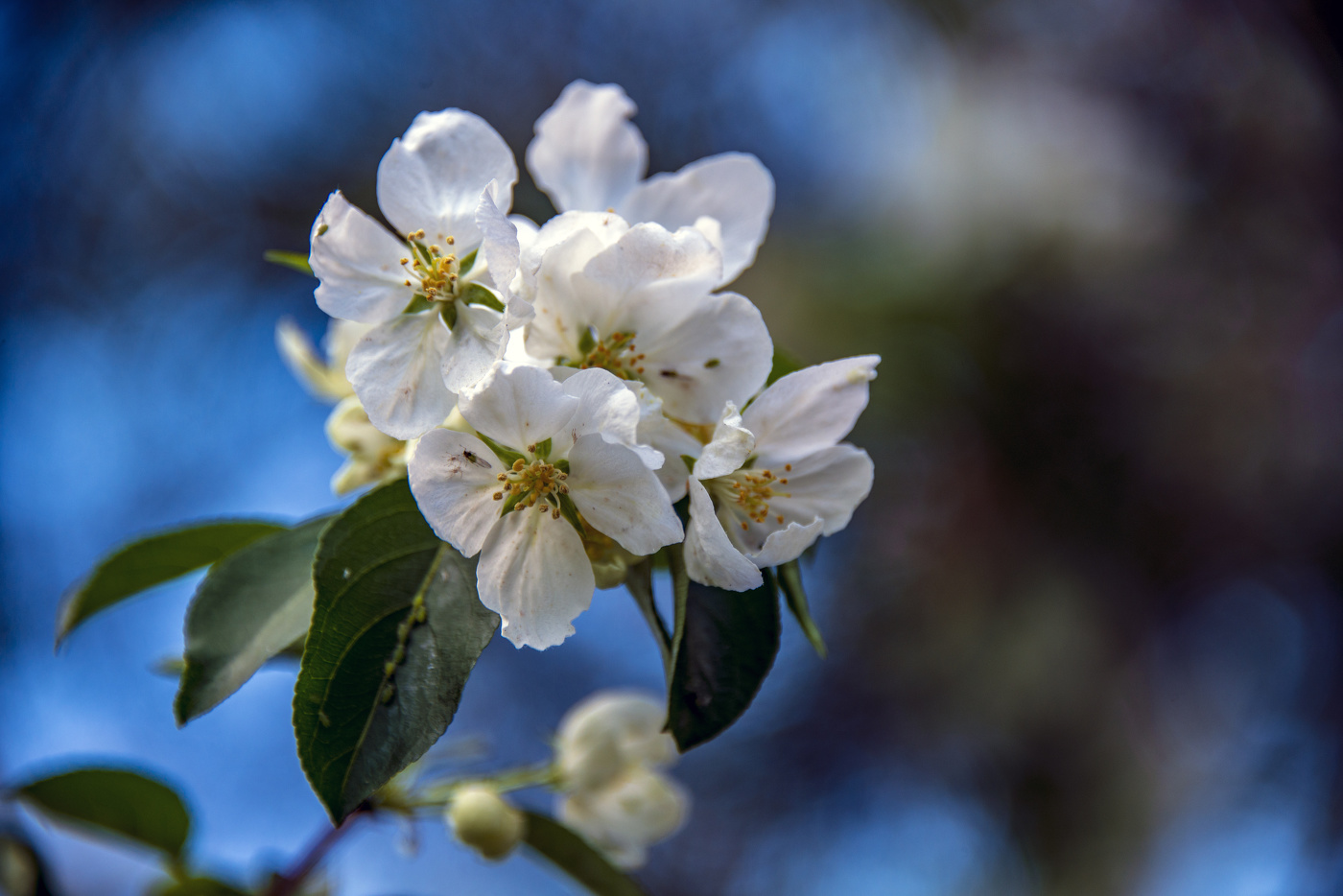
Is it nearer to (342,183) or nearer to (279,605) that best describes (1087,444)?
(342,183)

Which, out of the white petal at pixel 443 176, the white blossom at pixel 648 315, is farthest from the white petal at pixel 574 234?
the white petal at pixel 443 176

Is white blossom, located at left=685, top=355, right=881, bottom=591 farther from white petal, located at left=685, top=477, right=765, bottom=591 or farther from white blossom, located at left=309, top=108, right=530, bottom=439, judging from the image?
white blossom, located at left=309, top=108, right=530, bottom=439

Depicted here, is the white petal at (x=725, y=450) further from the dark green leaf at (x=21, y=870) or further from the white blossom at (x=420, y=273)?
the dark green leaf at (x=21, y=870)

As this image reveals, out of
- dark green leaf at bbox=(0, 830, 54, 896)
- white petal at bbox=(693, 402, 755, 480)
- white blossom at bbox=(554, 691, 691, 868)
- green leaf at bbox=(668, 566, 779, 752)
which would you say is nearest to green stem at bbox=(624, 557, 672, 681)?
green leaf at bbox=(668, 566, 779, 752)

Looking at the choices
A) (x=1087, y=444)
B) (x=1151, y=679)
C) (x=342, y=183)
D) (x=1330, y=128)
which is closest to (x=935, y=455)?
(x=1087, y=444)

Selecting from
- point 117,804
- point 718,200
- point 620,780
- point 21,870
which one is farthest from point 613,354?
point 21,870

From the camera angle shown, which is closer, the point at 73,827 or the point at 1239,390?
the point at 73,827

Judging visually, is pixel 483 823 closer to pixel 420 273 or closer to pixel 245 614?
pixel 245 614
